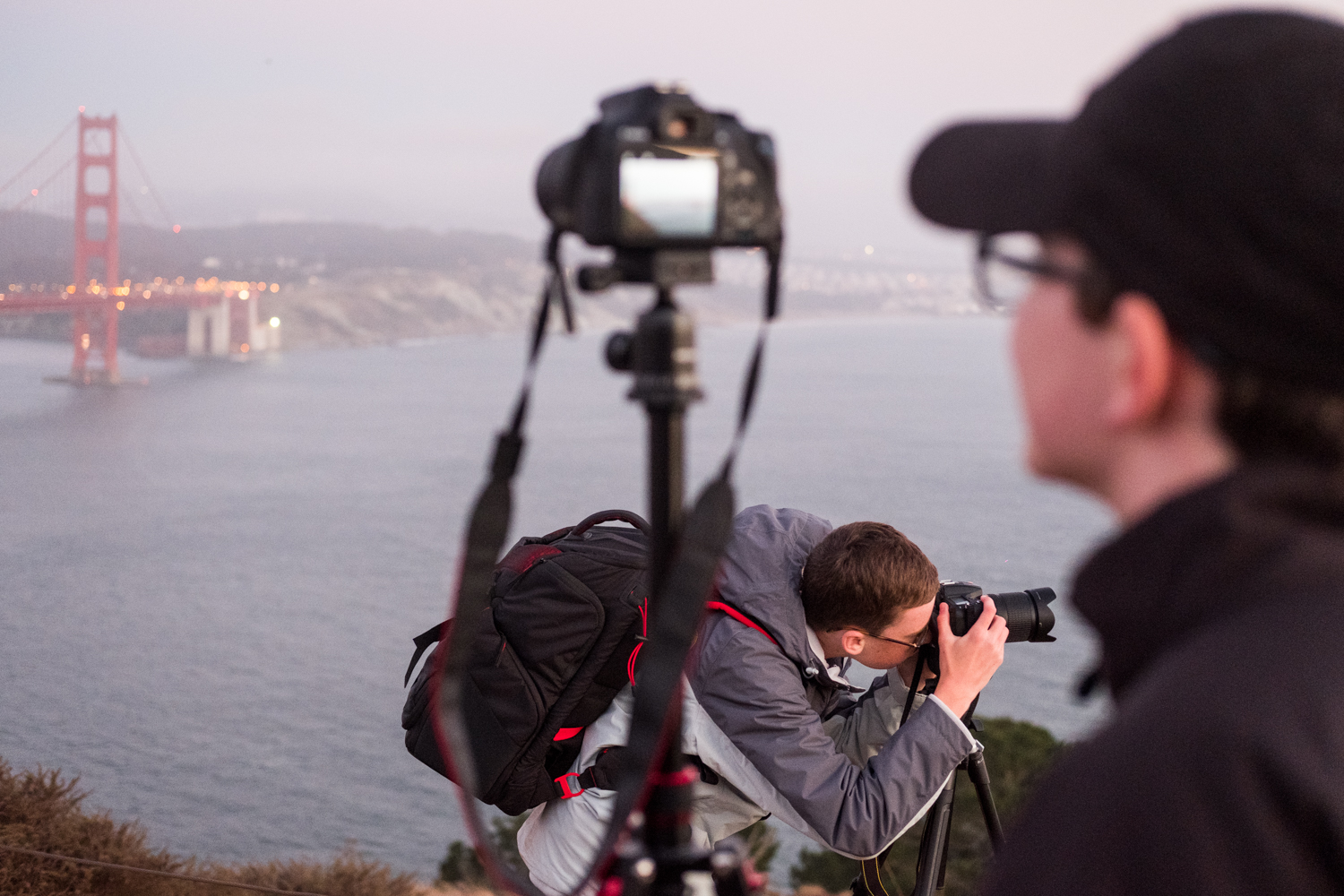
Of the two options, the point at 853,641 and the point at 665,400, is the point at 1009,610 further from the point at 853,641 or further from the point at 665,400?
the point at 665,400

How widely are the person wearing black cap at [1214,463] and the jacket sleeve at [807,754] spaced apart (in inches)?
52.5

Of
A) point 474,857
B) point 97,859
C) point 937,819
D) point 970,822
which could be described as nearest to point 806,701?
point 937,819

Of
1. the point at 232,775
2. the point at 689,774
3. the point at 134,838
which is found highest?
the point at 689,774

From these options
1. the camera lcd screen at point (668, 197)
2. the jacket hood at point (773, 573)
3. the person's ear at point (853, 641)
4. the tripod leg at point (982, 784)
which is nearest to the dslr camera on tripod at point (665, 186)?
the camera lcd screen at point (668, 197)

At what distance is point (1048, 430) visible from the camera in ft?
2.26

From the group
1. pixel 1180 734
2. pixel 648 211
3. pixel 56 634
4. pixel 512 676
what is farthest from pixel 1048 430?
pixel 56 634

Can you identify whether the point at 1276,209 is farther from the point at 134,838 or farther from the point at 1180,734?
→ the point at 134,838

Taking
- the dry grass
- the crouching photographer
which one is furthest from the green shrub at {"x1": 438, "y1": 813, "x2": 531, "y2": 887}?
the crouching photographer

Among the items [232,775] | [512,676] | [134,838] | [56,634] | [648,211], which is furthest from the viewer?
[56,634]

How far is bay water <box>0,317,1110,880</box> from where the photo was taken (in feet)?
80.4

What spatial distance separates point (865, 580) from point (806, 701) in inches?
9.1

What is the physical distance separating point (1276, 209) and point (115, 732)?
28635mm

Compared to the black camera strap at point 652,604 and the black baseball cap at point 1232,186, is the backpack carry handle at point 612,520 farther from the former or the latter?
the black baseball cap at point 1232,186

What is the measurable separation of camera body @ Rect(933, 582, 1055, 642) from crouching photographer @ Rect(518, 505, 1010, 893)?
0.07ft
